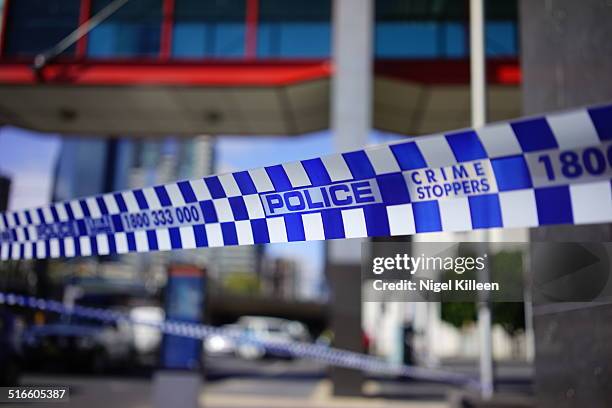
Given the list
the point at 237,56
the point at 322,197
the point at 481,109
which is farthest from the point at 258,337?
the point at 322,197

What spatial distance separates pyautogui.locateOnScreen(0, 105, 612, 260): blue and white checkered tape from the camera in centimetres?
283

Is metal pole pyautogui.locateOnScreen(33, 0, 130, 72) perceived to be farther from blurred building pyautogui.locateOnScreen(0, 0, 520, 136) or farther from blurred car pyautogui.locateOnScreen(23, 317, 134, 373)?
blurred car pyautogui.locateOnScreen(23, 317, 134, 373)

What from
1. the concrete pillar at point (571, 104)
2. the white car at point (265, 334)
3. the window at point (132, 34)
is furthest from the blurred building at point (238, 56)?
the white car at point (265, 334)

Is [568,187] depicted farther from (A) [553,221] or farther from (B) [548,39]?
(B) [548,39]

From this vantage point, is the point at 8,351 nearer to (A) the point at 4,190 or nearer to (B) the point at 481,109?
(A) the point at 4,190

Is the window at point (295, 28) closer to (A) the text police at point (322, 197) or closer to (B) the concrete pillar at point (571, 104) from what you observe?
(B) the concrete pillar at point (571, 104)

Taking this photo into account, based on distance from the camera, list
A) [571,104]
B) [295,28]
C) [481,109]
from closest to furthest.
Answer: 1. [571,104]
2. [481,109]
3. [295,28]

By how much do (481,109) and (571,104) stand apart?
4.69m

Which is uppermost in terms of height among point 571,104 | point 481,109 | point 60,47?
point 60,47

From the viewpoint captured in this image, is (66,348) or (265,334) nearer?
(66,348)

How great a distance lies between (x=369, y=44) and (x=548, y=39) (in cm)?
889

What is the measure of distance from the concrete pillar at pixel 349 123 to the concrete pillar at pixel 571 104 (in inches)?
304

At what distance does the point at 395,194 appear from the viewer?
3.53 metres

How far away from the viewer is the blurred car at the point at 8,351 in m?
9.68
